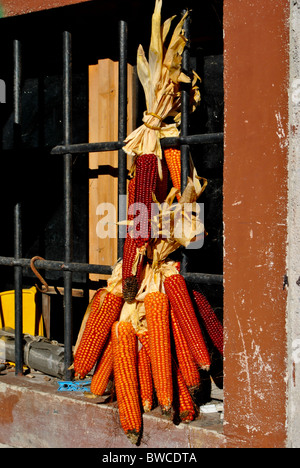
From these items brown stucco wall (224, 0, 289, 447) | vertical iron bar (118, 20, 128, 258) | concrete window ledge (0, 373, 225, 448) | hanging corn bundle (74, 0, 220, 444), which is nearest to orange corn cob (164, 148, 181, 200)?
hanging corn bundle (74, 0, 220, 444)

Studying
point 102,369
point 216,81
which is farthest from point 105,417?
point 216,81

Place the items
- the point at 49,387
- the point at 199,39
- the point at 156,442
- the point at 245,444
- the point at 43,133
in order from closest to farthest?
the point at 245,444 → the point at 156,442 → the point at 49,387 → the point at 199,39 → the point at 43,133

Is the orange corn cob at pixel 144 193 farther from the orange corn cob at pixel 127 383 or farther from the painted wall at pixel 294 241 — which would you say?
the painted wall at pixel 294 241

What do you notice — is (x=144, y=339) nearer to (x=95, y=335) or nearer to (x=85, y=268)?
(x=95, y=335)

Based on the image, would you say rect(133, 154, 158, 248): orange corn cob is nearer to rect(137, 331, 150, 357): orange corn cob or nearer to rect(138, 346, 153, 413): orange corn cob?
rect(137, 331, 150, 357): orange corn cob

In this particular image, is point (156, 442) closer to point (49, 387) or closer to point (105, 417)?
point (105, 417)

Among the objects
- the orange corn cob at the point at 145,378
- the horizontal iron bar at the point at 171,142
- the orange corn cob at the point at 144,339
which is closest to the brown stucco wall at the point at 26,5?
the horizontal iron bar at the point at 171,142

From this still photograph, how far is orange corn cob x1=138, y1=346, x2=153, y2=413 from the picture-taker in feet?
7.63

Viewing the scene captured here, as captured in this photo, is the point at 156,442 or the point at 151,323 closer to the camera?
the point at 151,323

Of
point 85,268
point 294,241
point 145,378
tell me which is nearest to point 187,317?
point 145,378

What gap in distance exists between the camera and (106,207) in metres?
Result: 3.36

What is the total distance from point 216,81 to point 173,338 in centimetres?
184

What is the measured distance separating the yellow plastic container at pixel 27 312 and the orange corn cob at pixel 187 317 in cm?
171

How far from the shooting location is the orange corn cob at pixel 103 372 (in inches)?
96.8
